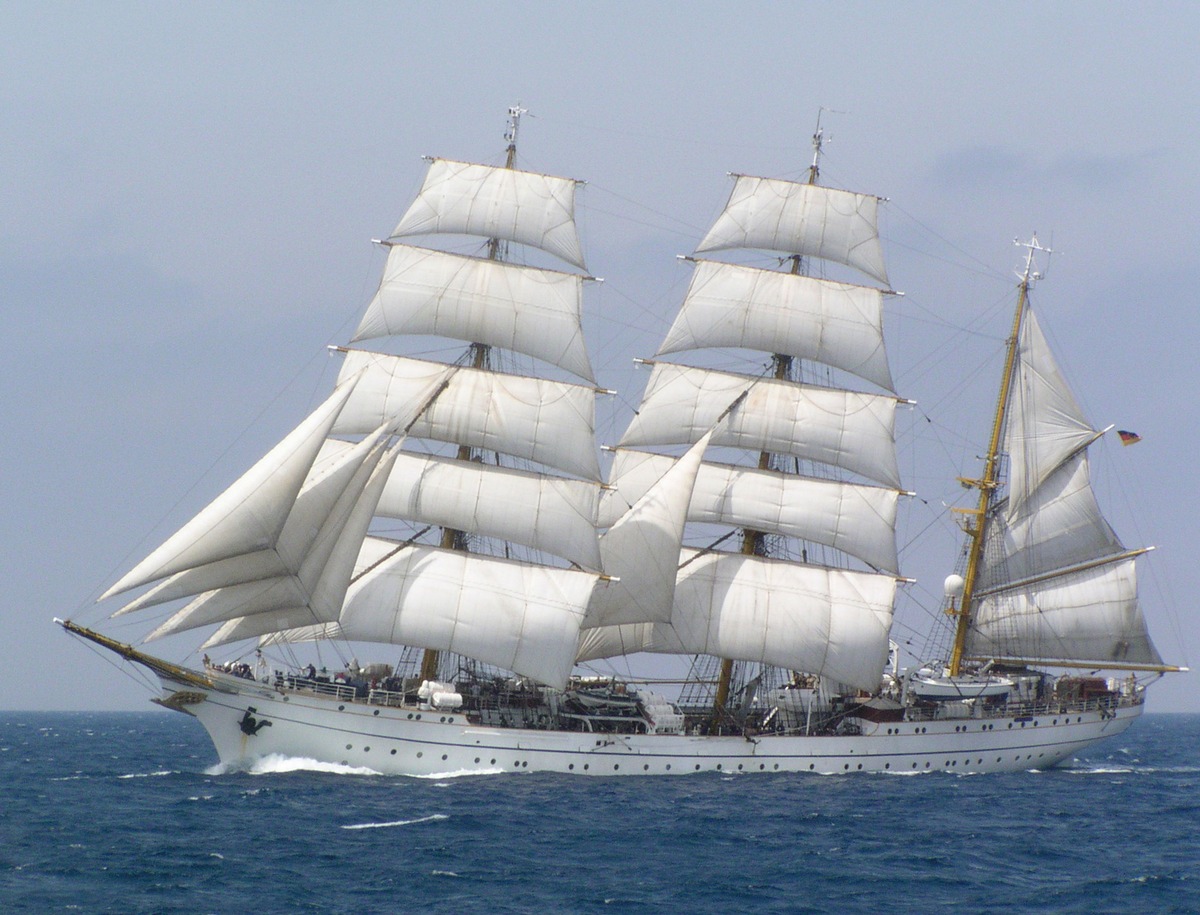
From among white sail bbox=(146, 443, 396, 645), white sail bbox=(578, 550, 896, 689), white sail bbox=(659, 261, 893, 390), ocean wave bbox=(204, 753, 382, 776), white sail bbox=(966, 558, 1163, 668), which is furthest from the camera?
white sail bbox=(966, 558, 1163, 668)

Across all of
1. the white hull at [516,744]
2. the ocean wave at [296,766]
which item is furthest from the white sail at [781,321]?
the ocean wave at [296,766]

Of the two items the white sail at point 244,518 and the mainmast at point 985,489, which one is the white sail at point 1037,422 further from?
the white sail at point 244,518

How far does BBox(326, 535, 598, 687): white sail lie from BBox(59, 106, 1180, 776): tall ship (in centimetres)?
11

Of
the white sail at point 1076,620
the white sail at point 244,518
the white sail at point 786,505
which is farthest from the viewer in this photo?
the white sail at point 1076,620

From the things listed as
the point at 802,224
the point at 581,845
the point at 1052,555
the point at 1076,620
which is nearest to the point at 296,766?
the point at 581,845

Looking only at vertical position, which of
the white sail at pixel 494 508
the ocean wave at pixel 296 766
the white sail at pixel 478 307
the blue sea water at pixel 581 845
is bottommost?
the blue sea water at pixel 581 845

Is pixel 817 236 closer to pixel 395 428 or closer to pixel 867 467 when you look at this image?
pixel 867 467

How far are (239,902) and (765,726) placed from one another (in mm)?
28808

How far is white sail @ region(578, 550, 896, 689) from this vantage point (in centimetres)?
5628

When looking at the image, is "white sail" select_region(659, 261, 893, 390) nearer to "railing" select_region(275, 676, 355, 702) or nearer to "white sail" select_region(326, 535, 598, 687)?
"white sail" select_region(326, 535, 598, 687)

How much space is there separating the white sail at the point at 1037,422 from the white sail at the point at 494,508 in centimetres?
2021

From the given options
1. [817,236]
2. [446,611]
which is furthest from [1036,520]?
[446,611]

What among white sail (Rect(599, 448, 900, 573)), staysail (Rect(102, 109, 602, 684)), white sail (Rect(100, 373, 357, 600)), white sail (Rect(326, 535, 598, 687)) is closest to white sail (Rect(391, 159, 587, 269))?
staysail (Rect(102, 109, 602, 684))

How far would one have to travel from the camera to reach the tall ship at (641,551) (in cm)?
4728
